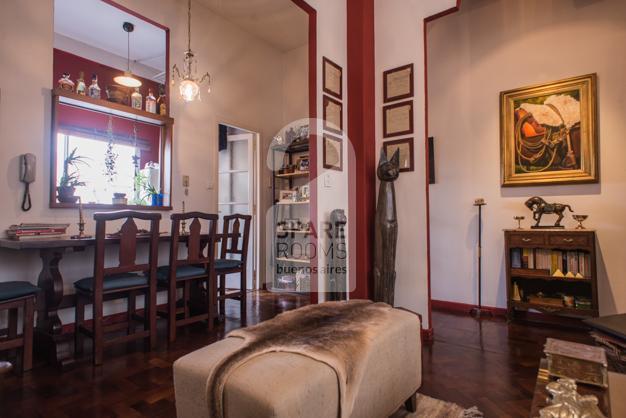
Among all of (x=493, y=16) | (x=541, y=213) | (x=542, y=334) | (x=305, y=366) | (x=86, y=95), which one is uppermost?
(x=493, y=16)

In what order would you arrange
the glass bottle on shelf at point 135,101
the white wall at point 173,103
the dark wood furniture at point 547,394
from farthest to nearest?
the glass bottle on shelf at point 135,101 < the white wall at point 173,103 < the dark wood furniture at point 547,394

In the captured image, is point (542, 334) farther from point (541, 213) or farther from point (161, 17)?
point (161, 17)

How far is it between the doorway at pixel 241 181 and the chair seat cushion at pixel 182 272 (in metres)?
1.64

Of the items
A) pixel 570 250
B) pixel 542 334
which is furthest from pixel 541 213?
pixel 542 334

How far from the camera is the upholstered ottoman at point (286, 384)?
914mm

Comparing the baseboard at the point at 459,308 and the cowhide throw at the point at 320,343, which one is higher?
the cowhide throw at the point at 320,343

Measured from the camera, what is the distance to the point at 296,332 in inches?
50.2

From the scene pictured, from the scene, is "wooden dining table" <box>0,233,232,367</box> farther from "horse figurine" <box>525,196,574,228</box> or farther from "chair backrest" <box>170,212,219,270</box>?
"horse figurine" <box>525,196,574,228</box>

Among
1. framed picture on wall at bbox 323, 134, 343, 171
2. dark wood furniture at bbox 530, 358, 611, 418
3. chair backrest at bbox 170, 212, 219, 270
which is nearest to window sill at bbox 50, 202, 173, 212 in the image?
chair backrest at bbox 170, 212, 219, 270

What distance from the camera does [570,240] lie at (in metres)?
2.91

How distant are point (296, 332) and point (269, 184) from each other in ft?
12.1

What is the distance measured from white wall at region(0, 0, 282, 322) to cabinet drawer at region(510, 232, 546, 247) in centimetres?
302

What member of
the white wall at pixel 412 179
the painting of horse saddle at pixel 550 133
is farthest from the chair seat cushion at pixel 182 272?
the painting of horse saddle at pixel 550 133

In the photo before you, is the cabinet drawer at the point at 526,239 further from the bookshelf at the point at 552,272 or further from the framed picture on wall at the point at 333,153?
the framed picture on wall at the point at 333,153
